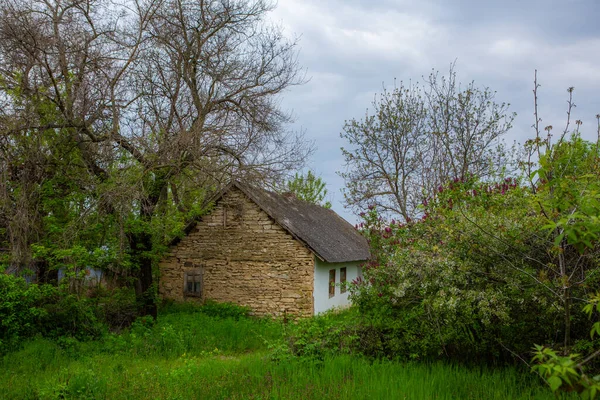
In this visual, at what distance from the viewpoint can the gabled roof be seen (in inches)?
787

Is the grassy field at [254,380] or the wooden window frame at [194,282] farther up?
the wooden window frame at [194,282]

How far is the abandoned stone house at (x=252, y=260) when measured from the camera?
19.8 meters

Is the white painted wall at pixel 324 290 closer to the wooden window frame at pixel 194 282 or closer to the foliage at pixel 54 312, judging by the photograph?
the wooden window frame at pixel 194 282

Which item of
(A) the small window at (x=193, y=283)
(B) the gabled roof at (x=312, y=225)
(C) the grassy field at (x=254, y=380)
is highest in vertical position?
(B) the gabled roof at (x=312, y=225)

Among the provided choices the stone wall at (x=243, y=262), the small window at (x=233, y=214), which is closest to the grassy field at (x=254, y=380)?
the stone wall at (x=243, y=262)

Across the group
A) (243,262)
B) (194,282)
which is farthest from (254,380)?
(194,282)

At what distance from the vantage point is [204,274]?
2100cm

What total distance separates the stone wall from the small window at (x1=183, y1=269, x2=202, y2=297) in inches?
3.8

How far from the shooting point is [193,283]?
832 inches

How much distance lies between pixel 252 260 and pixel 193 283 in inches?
109

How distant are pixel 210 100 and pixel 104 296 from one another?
301 inches

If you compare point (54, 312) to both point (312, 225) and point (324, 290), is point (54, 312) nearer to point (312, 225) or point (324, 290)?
point (324, 290)

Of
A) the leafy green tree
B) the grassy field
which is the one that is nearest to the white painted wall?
the grassy field

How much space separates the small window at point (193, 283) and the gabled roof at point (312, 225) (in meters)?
1.82
